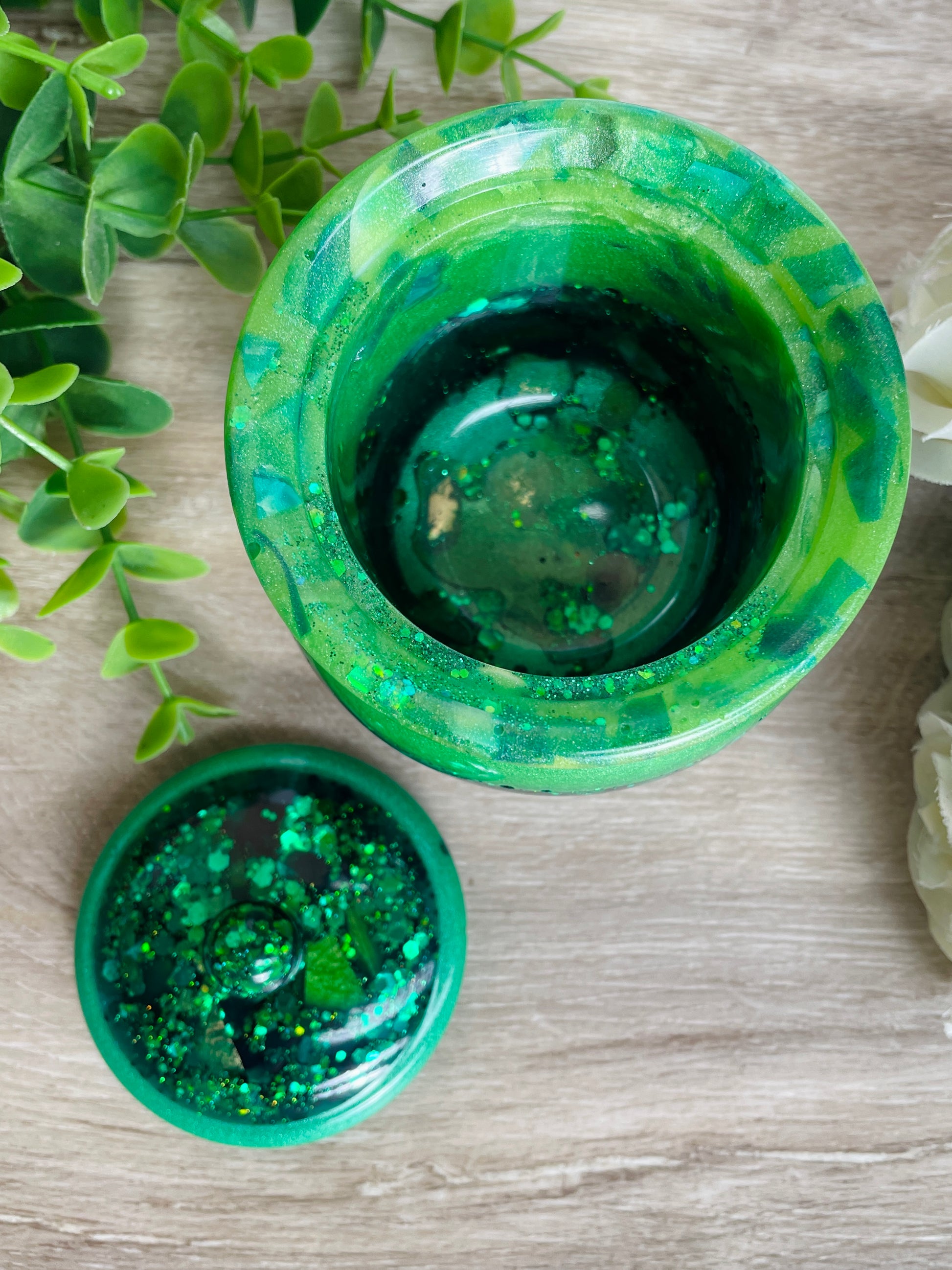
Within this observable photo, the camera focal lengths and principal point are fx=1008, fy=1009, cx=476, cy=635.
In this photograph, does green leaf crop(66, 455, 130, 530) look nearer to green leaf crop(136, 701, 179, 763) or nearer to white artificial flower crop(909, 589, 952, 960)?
green leaf crop(136, 701, 179, 763)

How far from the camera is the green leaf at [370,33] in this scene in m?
0.35

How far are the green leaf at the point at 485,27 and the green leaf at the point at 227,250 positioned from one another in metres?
0.11

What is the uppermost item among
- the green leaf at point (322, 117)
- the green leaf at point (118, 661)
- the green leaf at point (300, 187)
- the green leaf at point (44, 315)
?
the green leaf at point (322, 117)

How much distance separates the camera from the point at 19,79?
0.95 feet

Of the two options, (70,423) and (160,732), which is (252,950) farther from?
(70,423)

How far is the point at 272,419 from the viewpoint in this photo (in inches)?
9.8

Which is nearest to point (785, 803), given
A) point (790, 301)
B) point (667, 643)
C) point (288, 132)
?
point (667, 643)

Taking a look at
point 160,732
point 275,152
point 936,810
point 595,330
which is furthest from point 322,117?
point 936,810

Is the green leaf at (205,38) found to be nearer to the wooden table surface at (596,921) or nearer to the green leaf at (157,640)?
the wooden table surface at (596,921)

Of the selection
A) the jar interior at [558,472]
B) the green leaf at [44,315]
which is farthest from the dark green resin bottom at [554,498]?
the green leaf at [44,315]

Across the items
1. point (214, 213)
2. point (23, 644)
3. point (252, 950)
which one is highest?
point (214, 213)

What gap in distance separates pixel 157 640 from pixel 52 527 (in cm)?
5

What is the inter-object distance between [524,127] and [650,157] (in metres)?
0.03

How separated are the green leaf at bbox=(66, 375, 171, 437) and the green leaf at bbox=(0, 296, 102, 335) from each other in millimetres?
21
